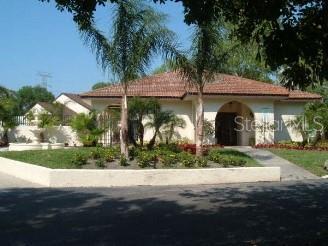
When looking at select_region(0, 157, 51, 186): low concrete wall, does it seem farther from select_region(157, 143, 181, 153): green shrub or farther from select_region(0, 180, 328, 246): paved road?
select_region(157, 143, 181, 153): green shrub

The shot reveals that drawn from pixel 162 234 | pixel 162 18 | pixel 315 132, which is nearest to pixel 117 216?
pixel 162 234

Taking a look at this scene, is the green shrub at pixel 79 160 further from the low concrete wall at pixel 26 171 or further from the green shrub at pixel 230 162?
the green shrub at pixel 230 162

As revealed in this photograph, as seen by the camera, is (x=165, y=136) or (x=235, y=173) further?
(x=165, y=136)

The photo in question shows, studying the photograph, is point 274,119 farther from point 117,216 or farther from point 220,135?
point 117,216

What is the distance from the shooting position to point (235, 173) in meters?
17.3

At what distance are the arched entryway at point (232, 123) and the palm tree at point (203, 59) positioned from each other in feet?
36.5

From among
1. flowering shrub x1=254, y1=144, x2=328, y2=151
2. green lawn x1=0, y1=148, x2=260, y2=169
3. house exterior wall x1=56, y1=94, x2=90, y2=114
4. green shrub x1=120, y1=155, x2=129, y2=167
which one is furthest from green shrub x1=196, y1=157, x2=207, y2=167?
house exterior wall x1=56, y1=94, x2=90, y2=114

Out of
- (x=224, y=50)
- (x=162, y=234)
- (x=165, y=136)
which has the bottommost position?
(x=162, y=234)

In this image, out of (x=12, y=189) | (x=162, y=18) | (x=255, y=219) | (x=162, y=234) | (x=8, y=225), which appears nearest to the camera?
(x=162, y=234)

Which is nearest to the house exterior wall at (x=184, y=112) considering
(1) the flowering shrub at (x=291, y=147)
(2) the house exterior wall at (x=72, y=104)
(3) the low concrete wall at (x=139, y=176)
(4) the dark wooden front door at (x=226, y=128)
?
(4) the dark wooden front door at (x=226, y=128)

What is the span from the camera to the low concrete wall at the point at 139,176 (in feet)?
52.3

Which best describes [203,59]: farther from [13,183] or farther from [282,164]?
[13,183]

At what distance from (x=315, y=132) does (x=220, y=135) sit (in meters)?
5.51

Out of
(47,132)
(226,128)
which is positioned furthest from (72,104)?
(226,128)
